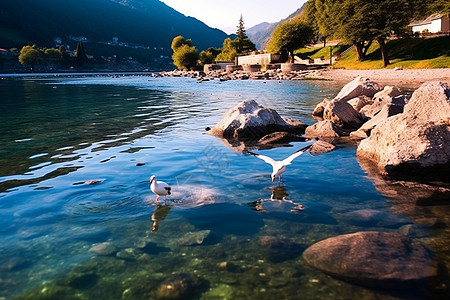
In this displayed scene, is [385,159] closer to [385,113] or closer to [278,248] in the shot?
[385,113]

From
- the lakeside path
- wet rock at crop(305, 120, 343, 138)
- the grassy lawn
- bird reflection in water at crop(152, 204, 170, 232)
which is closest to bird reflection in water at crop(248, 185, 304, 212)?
bird reflection in water at crop(152, 204, 170, 232)

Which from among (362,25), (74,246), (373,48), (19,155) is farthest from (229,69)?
(74,246)

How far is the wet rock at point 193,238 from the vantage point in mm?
7355

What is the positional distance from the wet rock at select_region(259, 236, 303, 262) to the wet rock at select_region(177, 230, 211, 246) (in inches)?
48.0

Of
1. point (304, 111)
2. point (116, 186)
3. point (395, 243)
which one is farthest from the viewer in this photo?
point (304, 111)

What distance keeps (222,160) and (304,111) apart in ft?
50.6

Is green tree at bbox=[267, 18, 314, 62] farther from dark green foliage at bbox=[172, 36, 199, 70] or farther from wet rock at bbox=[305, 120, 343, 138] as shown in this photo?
wet rock at bbox=[305, 120, 343, 138]

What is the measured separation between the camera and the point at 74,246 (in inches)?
286

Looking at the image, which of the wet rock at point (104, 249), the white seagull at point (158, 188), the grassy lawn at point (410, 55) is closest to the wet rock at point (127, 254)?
the wet rock at point (104, 249)

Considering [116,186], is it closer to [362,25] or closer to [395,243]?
[395,243]

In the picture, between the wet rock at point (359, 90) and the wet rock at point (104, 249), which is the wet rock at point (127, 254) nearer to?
the wet rock at point (104, 249)

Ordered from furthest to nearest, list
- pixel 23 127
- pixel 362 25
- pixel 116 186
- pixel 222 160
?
pixel 362 25 → pixel 23 127 → pixel 222 160 → pixel 116 186

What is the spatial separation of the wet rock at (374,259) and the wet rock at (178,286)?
210cm

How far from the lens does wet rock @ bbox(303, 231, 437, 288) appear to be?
19.1 feet
